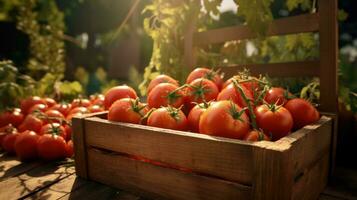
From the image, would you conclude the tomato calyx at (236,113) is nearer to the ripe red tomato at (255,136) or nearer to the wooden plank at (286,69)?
the ripe red tomato at (255,136)

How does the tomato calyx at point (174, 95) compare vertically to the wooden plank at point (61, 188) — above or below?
above

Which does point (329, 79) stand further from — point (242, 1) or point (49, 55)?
point (49, 55)

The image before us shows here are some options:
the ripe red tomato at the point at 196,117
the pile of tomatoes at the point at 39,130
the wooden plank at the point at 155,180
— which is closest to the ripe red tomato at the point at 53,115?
the pile of tomatoes at the point at 39,130

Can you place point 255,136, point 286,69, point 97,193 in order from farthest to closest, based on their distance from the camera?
point 286,69, point 97,193, point 255,136

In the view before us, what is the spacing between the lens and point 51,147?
158 cm

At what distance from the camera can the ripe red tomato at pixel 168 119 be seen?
115cm

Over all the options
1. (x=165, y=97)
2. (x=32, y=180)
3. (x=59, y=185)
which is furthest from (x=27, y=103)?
(x=165, y=97)

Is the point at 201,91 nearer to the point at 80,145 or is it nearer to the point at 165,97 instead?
the point at 165,97

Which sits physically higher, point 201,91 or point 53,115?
point 201,91

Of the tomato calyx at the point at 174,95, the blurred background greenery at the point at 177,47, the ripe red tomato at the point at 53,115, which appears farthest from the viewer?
the ripe red tomato at the point at 53,115

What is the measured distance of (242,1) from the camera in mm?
1584

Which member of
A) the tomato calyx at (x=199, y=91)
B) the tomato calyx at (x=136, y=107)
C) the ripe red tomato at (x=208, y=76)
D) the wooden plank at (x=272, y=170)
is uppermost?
the ripe red tomato at (x=208, y=76)

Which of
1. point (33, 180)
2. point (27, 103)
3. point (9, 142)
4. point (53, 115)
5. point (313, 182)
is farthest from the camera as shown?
point (27, 103)

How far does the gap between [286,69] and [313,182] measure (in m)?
0.70
